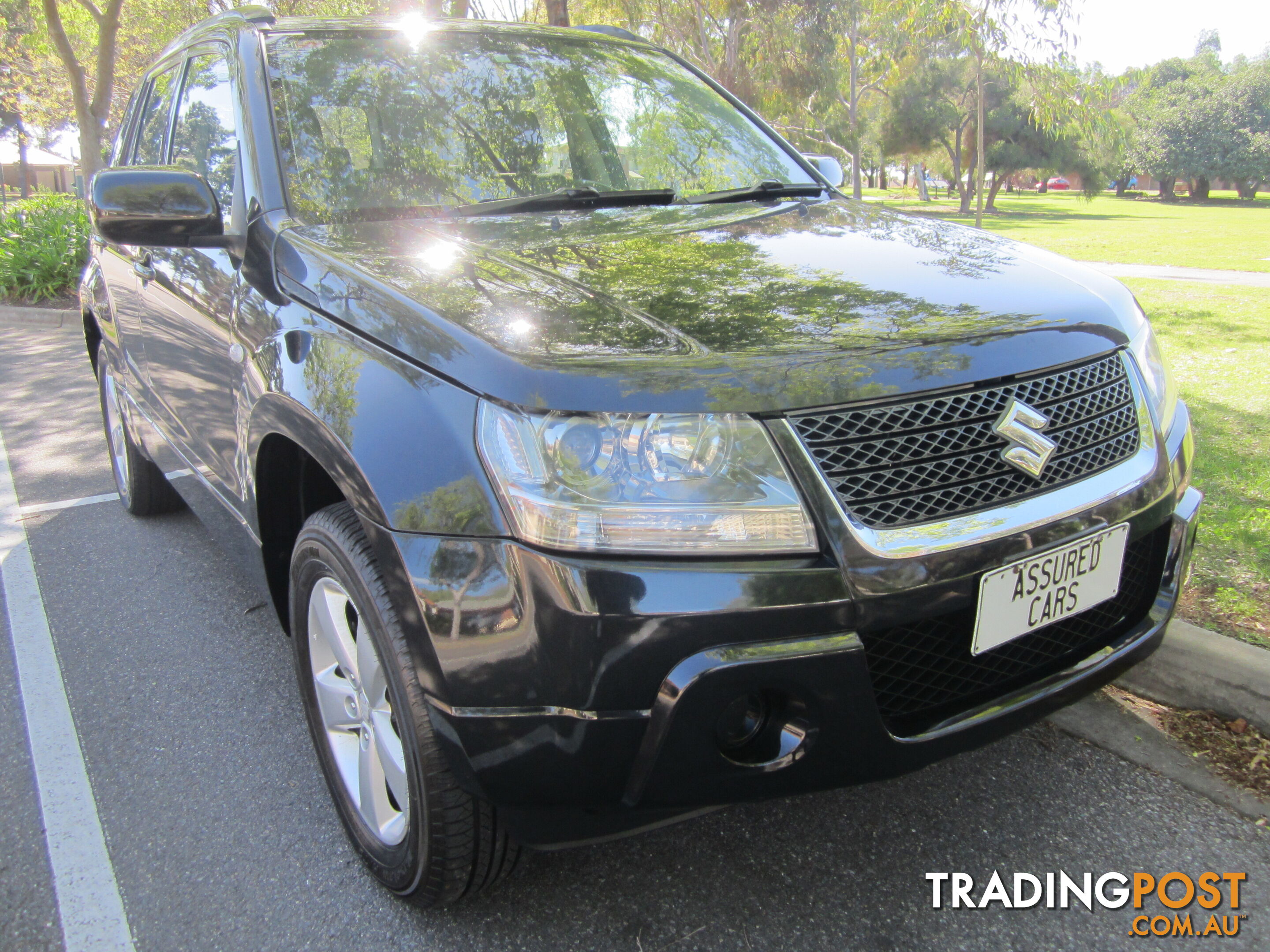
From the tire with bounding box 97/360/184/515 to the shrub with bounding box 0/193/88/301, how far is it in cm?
776

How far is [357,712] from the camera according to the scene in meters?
1.96

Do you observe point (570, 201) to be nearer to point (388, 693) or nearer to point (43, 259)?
point (388, 693)

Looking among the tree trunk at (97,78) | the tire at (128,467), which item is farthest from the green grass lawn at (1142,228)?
the tree trunk at (97,78)

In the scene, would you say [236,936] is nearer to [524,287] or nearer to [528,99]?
[524,287]

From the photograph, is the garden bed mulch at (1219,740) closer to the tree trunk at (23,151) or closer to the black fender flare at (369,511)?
the black fender flare at (369,511)

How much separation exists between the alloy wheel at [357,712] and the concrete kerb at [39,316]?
976cm

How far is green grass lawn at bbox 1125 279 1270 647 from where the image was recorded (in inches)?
109

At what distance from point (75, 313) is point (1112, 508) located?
11069 millimetres

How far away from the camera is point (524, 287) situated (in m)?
1.73

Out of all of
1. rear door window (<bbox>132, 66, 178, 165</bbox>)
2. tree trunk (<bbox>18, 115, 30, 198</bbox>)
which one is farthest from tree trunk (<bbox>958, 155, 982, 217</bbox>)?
tree trunk (<bbox>18, 115, 30, 198</bbox>)

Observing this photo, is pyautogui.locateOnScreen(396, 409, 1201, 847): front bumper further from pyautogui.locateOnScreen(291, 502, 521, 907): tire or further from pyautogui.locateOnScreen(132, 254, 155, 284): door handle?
pyautogui.locateOnScreen(132, 254, 155, 284): door handle

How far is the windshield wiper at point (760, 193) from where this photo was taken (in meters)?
2.68

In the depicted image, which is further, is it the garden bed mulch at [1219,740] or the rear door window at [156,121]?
the rear door window at [156,121]

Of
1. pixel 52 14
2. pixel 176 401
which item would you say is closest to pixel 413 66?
pixel 176 401
